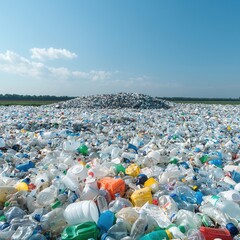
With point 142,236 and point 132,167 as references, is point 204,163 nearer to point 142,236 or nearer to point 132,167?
point 132,167

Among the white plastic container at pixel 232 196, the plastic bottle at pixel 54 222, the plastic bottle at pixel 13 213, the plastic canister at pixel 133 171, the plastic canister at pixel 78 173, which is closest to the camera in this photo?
the plastic bottle at pixel 54 222

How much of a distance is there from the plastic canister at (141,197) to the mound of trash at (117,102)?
14.5 meters

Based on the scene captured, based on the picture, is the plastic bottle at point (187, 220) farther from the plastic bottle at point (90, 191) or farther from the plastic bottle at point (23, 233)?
the plastic bottle at point (23, 233)

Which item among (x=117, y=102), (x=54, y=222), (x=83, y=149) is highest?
(x=117, y=102)

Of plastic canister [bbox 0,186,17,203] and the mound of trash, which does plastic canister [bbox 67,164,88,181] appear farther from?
the mound of trash

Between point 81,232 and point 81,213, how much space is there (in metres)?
0.23

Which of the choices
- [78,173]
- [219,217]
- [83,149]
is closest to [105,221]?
[219,217]

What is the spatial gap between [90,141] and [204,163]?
243 cm

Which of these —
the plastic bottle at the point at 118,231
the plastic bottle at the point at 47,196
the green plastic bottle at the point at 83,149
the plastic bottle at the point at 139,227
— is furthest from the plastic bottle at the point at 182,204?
the green plastic bottle at the point at 83,149

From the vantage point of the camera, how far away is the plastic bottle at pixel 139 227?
2.19 m

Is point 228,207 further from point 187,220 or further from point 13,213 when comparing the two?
point 13,213

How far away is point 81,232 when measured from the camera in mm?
2154

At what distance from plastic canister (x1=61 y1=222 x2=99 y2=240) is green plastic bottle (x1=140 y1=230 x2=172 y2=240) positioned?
1.24 feet

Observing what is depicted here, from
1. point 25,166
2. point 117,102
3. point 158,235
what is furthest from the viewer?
point 117,102
